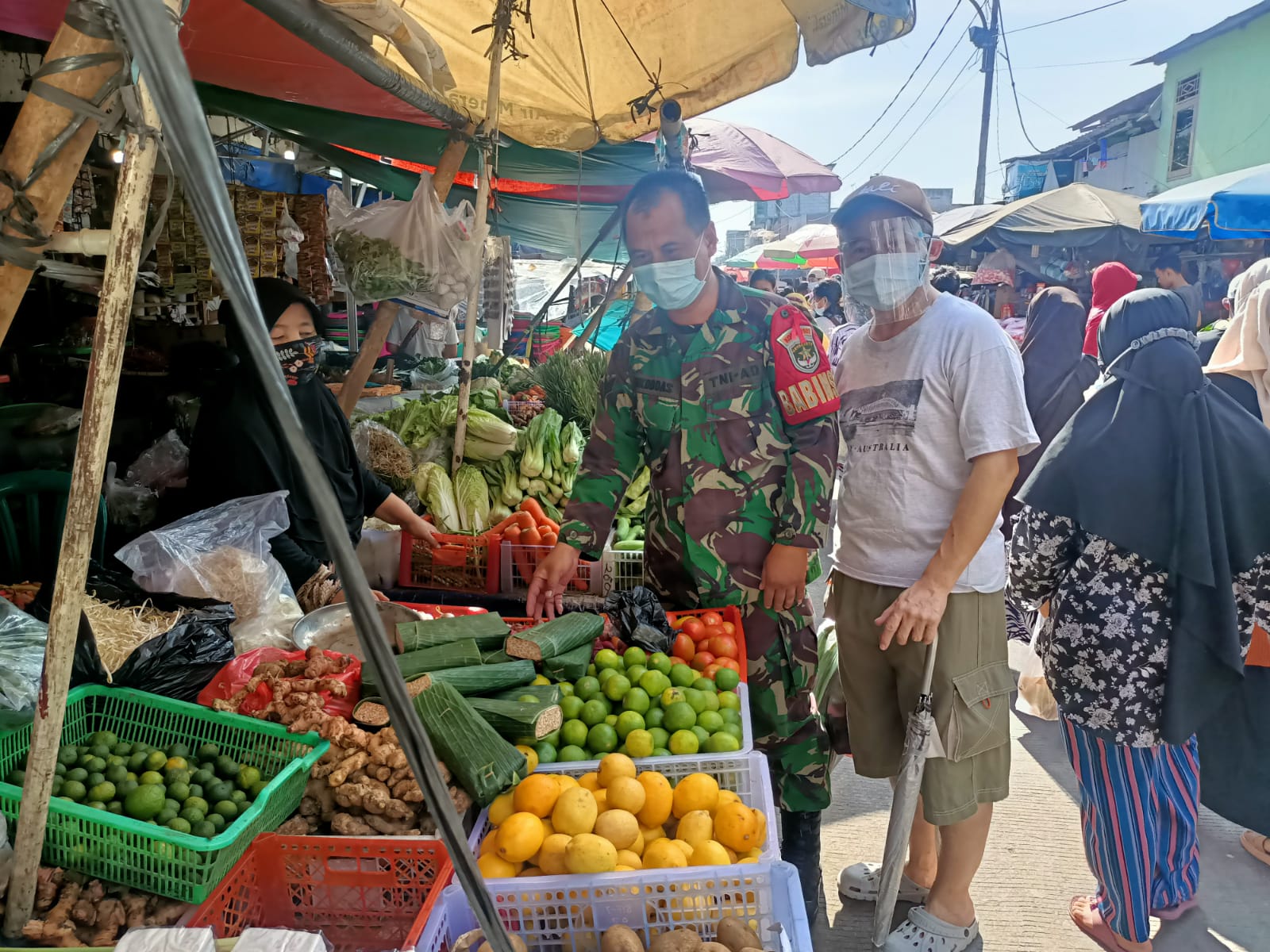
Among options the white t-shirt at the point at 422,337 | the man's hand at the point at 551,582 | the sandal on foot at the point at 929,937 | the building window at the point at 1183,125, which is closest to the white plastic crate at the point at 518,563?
the man's hand at the point at 551,582

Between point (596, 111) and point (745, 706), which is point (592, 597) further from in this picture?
point (596, 111)

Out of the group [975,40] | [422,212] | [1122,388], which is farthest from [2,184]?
[975,40]

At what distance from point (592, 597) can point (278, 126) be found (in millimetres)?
4876

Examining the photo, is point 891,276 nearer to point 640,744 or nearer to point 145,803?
point 640,744

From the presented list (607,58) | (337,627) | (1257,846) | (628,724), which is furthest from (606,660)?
(607,58)

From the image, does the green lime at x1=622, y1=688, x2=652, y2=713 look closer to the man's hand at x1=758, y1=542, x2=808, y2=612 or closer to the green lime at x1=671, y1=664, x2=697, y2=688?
the green lime at x1=671, y1=664, x2=697, y2=688

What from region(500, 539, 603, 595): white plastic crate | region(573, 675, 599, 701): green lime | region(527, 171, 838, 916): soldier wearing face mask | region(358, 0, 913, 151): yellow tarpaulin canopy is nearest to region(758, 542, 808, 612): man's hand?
region(527, 171, 838, 916): soldier wearing face mask

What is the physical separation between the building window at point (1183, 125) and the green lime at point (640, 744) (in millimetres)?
23799

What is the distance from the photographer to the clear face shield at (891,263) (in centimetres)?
238

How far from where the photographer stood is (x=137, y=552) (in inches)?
110

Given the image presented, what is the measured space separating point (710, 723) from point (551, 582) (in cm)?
82

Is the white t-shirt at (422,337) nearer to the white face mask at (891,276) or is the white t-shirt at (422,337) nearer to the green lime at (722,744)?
the white face mask at (891,276)

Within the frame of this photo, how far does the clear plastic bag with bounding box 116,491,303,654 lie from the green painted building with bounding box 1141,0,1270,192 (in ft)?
71.7

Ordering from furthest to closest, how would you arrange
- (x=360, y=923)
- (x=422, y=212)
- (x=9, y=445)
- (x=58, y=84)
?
1. (x=422, y=212)
2. (x=9, y=445)
3. (x=360, y=923)
4. (x=58, y=84)
